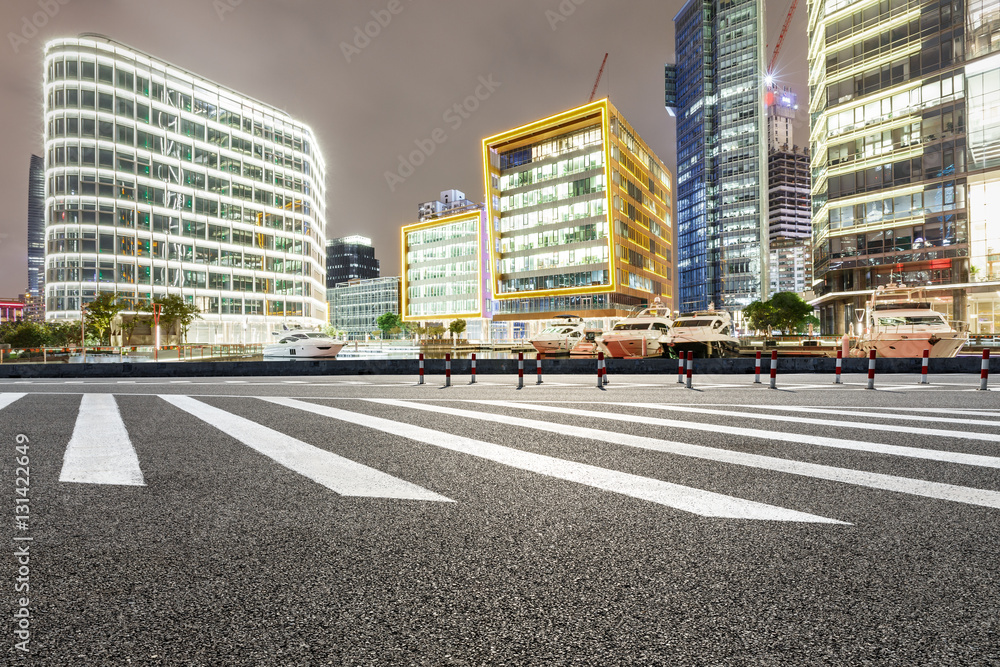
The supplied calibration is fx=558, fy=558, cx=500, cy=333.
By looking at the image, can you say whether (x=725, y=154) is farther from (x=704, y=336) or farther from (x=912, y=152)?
(x=704, y=336)

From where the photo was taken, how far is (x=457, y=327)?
93500 mm

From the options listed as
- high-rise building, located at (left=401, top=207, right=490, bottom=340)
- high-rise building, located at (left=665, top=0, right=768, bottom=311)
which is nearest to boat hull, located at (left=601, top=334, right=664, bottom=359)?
high-rise building, located at (left=401, top=207, right=490, bottom=340)

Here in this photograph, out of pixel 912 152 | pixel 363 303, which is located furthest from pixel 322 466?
pixel 363 303

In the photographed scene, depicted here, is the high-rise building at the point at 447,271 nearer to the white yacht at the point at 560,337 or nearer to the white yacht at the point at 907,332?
the white yacht at the point at 560,337

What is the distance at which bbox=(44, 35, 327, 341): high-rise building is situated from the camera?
62906mm

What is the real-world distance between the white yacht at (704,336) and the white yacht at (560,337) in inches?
268

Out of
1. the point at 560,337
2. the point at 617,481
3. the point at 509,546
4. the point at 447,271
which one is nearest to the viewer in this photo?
the point at 509,546

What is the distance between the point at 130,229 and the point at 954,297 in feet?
282

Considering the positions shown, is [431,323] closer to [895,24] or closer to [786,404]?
[895,24]

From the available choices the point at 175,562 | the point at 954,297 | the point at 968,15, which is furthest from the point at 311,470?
the point at 968,15

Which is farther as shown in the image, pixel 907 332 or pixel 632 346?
pixel 632 346

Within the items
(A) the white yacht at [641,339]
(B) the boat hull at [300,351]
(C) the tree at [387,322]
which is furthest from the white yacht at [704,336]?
(C) the tree at [387,322]

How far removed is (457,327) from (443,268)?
15656 mm

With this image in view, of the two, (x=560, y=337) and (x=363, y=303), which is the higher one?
(x=363, y=303)
